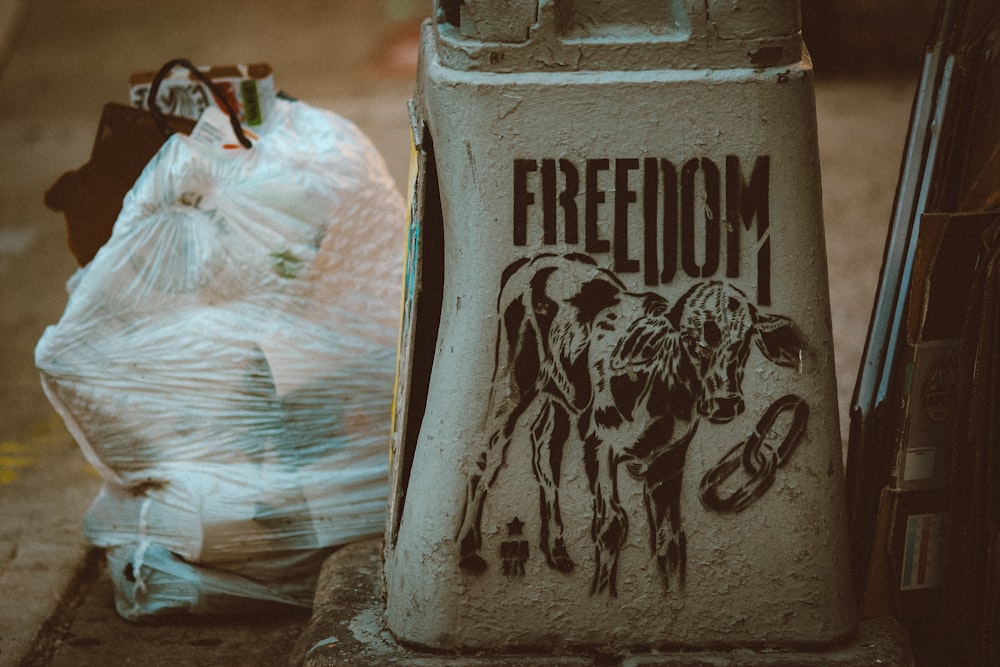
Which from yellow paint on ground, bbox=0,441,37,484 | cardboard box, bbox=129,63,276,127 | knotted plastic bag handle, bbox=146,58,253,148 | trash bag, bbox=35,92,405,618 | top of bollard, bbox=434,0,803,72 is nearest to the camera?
top of bollard, bbox=434,0,803,72

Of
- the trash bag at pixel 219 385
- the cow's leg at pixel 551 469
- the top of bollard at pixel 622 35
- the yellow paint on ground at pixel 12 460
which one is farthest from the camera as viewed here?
the yellow paint on ground at pixel 12 460

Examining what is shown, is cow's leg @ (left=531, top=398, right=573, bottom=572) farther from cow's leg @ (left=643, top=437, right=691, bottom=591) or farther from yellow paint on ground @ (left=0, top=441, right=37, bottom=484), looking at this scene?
yellow paint on ground @ (left=0, top=441, right=37, bottom=484)

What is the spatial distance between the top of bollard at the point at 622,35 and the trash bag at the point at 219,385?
0.97 meters

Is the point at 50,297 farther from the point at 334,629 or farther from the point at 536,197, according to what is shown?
the point at 536,197

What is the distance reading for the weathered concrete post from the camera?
1.65m

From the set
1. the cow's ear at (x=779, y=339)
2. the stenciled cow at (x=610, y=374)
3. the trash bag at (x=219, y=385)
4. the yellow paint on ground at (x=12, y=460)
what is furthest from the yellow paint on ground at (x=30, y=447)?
the cow's ear at (x=779, y=339)

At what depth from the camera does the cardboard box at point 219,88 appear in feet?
8.92

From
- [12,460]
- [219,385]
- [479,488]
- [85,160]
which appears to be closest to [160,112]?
[219,385]

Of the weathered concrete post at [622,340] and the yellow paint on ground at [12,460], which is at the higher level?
the weathered concrete post at [622,340]

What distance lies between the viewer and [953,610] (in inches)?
75.1

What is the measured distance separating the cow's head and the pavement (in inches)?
32.2

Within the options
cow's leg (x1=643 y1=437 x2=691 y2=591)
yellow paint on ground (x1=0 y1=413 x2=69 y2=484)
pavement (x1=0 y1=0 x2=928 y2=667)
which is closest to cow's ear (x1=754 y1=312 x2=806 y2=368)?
cow's leg (x1=643 y1=437 x2=691 y2=591)

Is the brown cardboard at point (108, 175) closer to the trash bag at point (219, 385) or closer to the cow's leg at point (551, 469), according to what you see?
the trash bag at point (219, 385)

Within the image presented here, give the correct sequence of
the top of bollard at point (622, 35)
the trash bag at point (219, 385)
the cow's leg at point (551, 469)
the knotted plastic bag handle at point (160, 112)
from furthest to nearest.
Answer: the knotted plastic bag handle at point (160, 112), the trash bag at point (219, 385), the cow's leg at point (551, 469), the top of bollard at point (622, 35)
